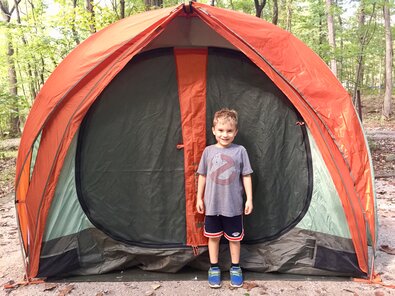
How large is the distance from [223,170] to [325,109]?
0.95 meters

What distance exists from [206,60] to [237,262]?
179cm

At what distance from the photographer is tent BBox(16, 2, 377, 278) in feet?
9.14

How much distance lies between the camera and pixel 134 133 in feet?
9.89

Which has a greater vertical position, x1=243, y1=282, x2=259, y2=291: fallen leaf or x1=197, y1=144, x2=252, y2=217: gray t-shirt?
x1=197, y1=144, x2=252, y2=217: gray t-shirt

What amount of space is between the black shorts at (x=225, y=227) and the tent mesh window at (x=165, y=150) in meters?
0.33

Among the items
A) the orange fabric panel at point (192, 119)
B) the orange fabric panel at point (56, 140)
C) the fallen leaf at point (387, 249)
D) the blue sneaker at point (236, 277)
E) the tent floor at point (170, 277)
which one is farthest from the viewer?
the fallen leaf at point (387, 249)

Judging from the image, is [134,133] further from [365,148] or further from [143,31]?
[365,148]

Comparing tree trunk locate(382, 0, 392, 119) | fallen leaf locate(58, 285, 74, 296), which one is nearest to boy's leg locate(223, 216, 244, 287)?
fallen leaf locate(58, 285, 74, 296)

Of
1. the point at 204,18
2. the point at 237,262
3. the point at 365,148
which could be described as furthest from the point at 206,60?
the point at 237,262

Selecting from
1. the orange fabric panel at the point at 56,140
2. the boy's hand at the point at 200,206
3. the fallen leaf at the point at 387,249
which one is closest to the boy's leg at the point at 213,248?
the boy's hand at the point at 200,206

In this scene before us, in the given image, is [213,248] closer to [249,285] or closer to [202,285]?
[202,285]

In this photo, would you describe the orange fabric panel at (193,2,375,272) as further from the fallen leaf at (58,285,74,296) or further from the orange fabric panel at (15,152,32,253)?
the fallen leaf at (58,285,74,296)

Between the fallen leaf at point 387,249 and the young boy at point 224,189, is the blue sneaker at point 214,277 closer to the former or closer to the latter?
the young boy at point 224,189

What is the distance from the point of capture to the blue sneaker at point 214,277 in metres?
2.71
